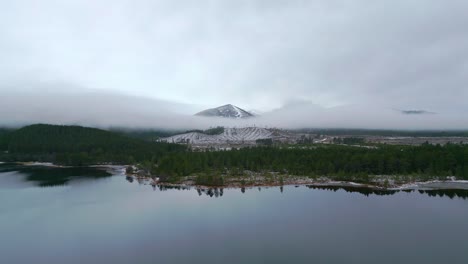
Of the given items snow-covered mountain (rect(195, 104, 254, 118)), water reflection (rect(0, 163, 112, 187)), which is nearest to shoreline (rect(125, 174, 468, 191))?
water reflection (rect(0, 163, 112, 187))

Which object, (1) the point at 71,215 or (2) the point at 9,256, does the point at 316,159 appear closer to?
(1) the point at 71,215

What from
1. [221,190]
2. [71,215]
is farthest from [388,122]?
[71,215]

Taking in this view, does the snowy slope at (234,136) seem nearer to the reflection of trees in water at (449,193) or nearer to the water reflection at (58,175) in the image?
the water reflection at (58,175)

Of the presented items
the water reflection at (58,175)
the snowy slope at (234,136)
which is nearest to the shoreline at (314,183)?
the water reflection at (58,175)

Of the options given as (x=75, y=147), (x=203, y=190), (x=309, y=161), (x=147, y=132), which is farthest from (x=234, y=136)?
(x=203, y=190)

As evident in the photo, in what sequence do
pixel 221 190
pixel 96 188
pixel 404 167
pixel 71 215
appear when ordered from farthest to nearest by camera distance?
pixel 404 167 → pixel 96 188 → pixel 221 190 → pixel 71 215

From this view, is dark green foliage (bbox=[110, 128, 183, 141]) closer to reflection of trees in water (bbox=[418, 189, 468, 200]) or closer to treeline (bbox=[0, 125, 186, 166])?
treeline (bbox=[0, 125, 186, 166])
